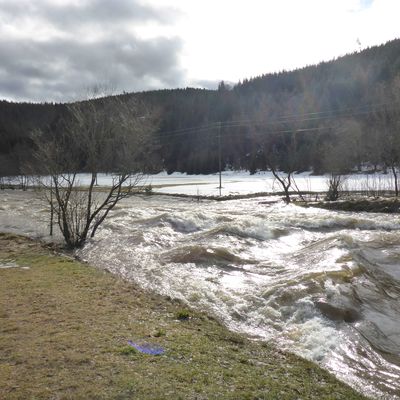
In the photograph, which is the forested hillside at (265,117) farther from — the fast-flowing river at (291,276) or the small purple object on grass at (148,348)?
the small purple object on grass at (148,348)

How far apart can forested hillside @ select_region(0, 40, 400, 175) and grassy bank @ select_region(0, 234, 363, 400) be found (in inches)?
1693

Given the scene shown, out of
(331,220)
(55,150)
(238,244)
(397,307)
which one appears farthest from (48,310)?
(331,220)

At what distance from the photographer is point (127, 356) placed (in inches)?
215

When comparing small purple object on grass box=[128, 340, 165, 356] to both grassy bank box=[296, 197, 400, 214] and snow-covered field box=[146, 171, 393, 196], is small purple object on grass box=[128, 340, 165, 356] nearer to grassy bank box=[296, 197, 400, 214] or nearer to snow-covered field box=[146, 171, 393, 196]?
grassy bank box=[296, 197, 400, 214]

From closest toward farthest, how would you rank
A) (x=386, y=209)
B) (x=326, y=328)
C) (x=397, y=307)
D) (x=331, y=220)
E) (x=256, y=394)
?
(x=256, y=394), (x=326, y=328), (x=397, y=307), (x=331, y=220), (x=386, y=209)

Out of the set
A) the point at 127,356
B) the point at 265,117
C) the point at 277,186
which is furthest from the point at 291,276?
the point at 265,117

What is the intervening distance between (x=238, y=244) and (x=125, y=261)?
4.64 metres

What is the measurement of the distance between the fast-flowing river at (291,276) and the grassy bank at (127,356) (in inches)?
36.0

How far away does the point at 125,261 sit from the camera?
13898 mm

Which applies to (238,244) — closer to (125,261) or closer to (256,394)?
(125,261)

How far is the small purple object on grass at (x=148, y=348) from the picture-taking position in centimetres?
567

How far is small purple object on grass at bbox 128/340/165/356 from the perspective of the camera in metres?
5.67

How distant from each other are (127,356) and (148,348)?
41cm


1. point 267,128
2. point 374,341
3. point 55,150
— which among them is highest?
point 267,128
